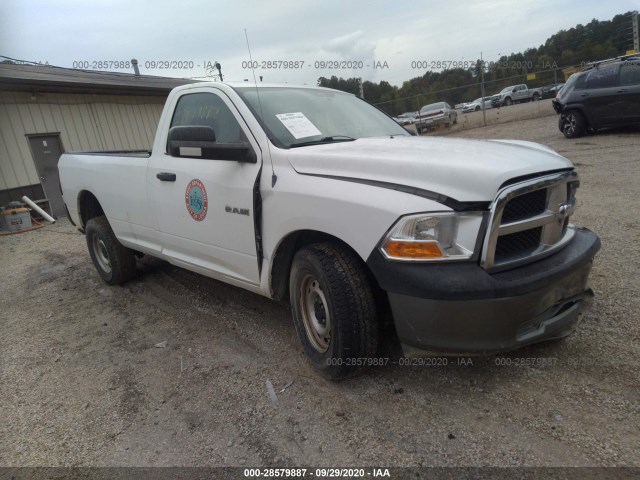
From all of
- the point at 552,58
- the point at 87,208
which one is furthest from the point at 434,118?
the point at 552,58

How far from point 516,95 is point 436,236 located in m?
38.9

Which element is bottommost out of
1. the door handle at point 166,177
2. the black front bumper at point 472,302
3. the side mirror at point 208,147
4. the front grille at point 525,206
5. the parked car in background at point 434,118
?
the parked car in background at point 434,118

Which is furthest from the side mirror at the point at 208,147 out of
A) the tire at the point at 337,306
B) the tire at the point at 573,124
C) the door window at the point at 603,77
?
the tire at the point at 573,124

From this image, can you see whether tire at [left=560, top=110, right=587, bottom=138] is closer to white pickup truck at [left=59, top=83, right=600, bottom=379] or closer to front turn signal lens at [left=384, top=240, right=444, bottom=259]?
white pickup truck at [left=59, top=83, right=600, bottom=379]

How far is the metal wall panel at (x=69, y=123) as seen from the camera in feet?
36.3

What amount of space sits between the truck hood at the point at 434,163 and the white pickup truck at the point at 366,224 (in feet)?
0.03

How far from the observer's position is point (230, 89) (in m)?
3.36

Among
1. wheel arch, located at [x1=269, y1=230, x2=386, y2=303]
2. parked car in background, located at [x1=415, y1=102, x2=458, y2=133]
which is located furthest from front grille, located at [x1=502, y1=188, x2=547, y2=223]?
parked car in background, located at [x1=415, y1=102, x2=458, y2=133]

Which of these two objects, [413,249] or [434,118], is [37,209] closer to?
[413,249]

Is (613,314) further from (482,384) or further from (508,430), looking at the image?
Answer: (508,430)

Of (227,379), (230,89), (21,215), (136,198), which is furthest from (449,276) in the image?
(21,215)

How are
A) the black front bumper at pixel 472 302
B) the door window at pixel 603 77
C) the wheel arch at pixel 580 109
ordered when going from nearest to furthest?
the black front bumper at pixel 472 302
the door window at pixel 603 77
the wheel arch at pixel 580 109

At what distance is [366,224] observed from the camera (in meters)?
2.34

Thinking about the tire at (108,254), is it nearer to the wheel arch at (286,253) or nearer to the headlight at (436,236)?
the wheel arch at (286,253)
